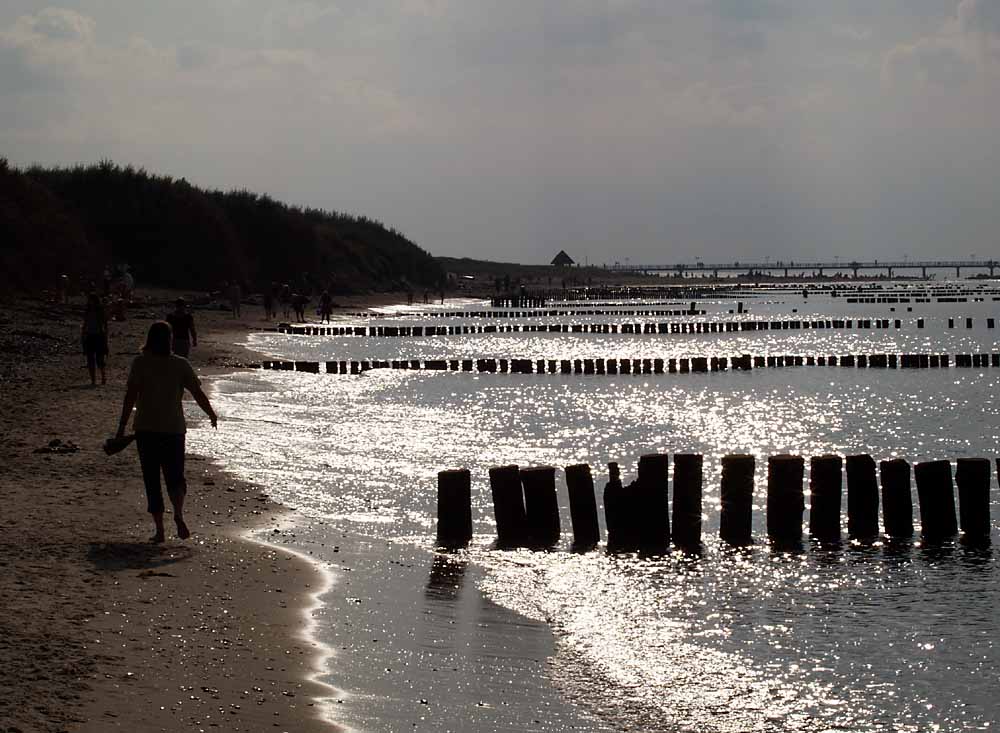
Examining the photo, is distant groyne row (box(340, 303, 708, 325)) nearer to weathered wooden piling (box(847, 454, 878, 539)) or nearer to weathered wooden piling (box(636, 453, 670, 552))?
weathered wooden piling (box(847, 454, 878, 539))

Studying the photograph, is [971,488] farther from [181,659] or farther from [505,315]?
[505,315]

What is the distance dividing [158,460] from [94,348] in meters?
14.2

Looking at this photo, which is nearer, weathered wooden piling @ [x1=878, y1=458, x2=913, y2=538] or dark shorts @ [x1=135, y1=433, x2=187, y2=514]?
dark shorts @ [x1=135, y1=433, x2=187, y2=514]

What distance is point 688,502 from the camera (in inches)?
579

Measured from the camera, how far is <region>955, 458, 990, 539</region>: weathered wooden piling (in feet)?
50.6

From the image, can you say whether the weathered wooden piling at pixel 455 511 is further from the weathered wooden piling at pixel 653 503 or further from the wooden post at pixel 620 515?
the weathered wooden piling at pixel 653 503

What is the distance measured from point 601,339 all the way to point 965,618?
55.0 metres

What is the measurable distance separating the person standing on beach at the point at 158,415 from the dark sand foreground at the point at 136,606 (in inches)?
23.2

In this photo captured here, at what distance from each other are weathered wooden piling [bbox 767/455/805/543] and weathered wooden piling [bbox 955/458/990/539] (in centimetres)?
192

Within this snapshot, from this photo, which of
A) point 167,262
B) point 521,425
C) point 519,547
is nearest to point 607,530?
point 519,547

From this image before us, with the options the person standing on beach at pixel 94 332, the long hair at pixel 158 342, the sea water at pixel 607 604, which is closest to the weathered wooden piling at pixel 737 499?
the sea water at pixel 607 604

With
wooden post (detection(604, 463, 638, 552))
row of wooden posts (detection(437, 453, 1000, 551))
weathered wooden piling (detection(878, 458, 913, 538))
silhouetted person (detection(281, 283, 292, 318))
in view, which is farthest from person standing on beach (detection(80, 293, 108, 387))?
silhouetted person (detection(281, 283, 292, 318))

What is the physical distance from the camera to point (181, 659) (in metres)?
8.82

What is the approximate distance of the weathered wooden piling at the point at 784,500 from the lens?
A: 50.0 feet
